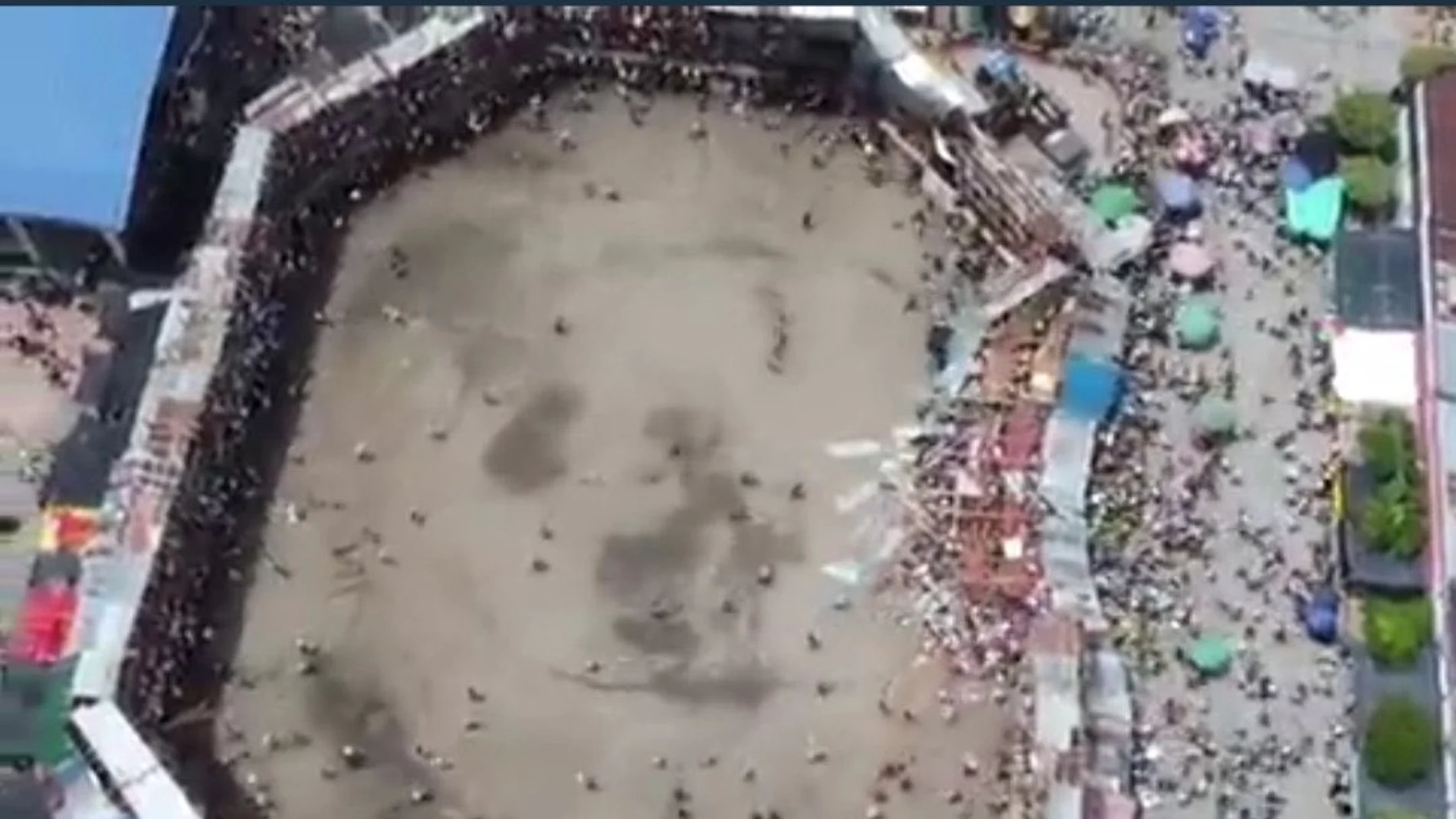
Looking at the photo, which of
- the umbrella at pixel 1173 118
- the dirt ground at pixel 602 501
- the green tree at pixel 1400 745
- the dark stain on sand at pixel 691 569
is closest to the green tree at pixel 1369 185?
the umbrella at pixel 1173 118

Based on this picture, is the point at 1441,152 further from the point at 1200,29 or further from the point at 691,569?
the point at 691,569

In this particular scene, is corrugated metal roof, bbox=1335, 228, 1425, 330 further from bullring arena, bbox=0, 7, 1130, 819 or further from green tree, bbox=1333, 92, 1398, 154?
bullring arena, bbox=0, 7, 1130, 819

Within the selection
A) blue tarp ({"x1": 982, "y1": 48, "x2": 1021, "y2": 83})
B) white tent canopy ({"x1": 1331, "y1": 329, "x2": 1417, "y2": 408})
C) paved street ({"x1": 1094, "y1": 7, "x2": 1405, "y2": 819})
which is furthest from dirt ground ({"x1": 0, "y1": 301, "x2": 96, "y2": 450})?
white tent canopy ({"x1": 1331, "y1": 329, "x2": 1417, "y2": 408})

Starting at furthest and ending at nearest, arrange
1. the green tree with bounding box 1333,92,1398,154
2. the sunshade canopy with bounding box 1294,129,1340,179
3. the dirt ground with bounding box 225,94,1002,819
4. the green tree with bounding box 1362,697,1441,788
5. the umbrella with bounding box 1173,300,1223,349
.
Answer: the sunshade canopy with bounding box 1294,129,1340,179 < the green tree with bounding box 1333,92,1398,154 < the umbrella with bounding box 1173,300,1223,349 < the dirt ground with bounding box 225,94,1002,819 < the green tree with bounding box 1362,697,1441,788

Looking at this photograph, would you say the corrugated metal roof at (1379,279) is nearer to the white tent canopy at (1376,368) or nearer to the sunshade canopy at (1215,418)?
the white tent canopy at (1376,368)

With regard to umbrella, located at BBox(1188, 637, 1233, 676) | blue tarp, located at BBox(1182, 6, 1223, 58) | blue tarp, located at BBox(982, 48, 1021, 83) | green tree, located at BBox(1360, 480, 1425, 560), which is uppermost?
blue tarp, located at BBox(1182, 6, 1223, 58)

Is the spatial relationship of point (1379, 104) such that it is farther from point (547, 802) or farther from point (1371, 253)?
point (547, 802)

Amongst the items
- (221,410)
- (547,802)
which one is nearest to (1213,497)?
(547,802)
